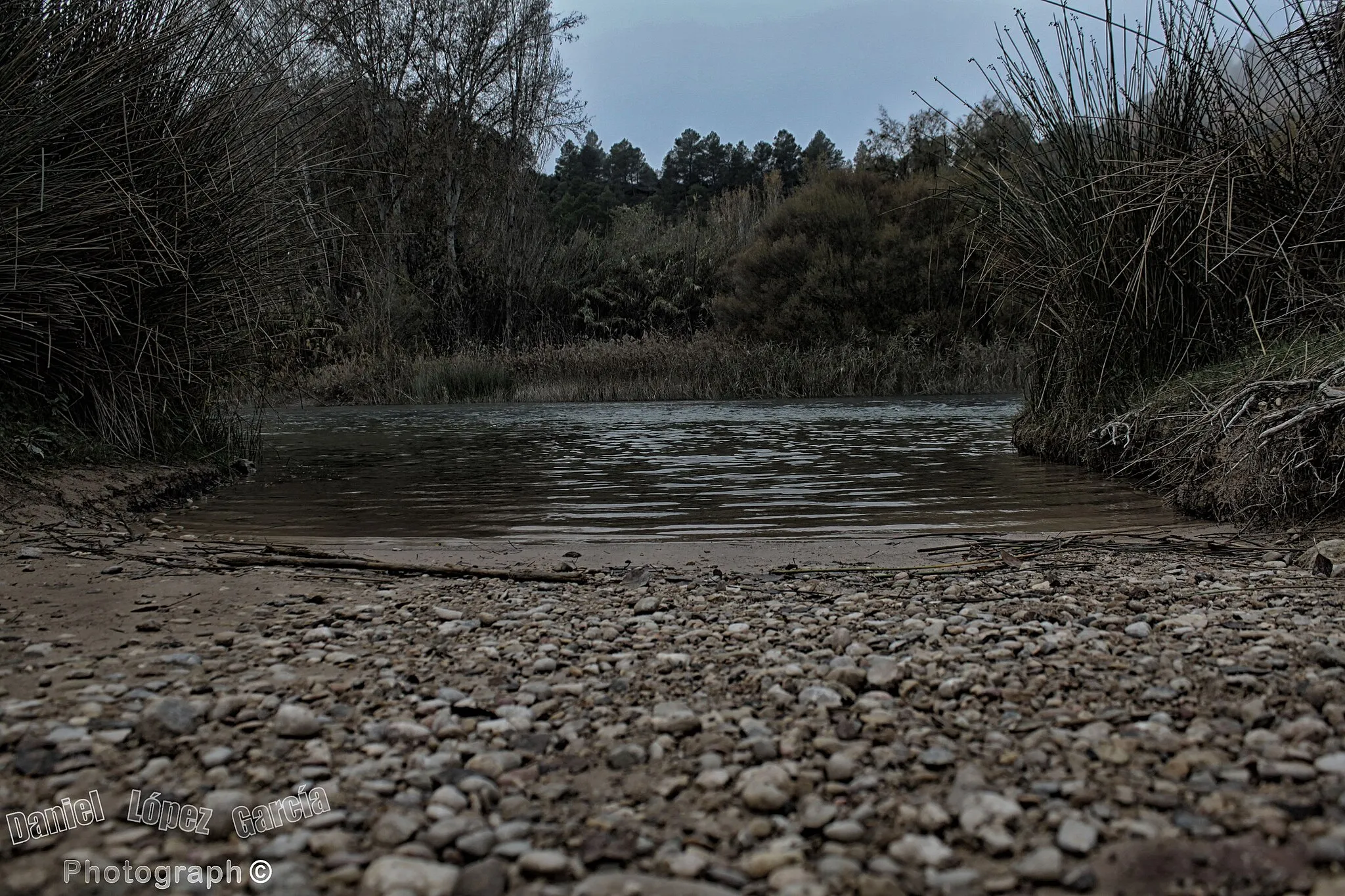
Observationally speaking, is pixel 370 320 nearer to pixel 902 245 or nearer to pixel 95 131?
pixel 902 245

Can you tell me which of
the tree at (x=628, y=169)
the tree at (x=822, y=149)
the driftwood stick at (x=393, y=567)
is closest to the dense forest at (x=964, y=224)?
the driftwood stick at (x=393, y=567)

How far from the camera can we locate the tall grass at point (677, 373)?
18.1 metres

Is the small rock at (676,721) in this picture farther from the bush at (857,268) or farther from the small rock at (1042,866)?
the bush at (857,268)

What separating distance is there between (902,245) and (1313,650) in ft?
63.3

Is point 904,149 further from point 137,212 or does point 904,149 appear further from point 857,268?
point 137,212

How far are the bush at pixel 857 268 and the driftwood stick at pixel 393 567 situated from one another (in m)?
16.8

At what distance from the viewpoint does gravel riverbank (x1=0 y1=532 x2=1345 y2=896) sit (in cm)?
148

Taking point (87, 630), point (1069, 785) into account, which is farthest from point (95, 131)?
point (1069, 785)

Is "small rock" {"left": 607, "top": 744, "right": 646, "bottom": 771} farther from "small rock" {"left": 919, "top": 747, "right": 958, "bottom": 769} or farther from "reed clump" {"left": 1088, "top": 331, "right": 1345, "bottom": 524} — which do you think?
"reed clump" {"left": 1088, "top": 331, "right": 1345, "bottom": 524}

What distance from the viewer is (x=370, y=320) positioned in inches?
815

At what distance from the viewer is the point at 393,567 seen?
3.81 metres

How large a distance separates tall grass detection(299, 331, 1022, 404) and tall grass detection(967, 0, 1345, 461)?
35.2 feet

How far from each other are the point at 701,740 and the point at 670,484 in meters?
4.77

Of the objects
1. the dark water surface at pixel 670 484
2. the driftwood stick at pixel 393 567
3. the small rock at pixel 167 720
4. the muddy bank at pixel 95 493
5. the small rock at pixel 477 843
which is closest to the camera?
the small rock at pixel 477 843
